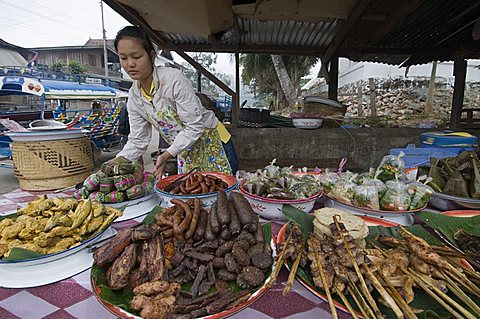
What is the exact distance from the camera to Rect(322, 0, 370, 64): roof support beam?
3670 mm

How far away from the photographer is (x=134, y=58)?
194cm

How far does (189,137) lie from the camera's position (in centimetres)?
227

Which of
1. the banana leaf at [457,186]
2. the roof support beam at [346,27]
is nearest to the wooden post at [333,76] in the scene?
the roof support beam at [346,27]

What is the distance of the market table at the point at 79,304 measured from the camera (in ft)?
3.06

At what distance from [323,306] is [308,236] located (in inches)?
12.6

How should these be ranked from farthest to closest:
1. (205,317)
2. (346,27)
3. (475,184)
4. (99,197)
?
(346,27), (475,184), (99,197), (205,317)

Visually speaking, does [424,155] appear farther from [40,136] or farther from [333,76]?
[333,76]

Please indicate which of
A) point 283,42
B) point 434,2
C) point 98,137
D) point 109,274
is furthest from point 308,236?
point 98,137

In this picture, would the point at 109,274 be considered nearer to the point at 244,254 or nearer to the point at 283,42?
the point at 244,254

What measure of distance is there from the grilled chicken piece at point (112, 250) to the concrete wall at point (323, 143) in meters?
4.03

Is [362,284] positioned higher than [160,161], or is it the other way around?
[160,161]

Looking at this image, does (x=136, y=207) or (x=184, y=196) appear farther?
(x=136, y=207)

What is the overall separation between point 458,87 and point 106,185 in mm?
8591

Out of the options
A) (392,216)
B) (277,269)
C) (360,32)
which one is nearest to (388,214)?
(392,216)
